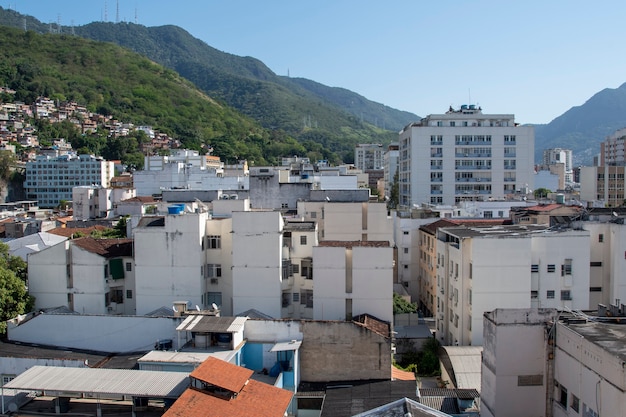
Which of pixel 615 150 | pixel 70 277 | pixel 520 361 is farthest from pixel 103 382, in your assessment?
pixel 615 150

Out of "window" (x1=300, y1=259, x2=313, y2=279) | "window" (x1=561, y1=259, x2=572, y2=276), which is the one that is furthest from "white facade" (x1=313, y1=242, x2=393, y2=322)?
"window" (x1=561, y1=259, x2=572, y2=276)

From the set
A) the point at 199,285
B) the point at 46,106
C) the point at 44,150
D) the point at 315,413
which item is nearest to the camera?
the point at 315,413

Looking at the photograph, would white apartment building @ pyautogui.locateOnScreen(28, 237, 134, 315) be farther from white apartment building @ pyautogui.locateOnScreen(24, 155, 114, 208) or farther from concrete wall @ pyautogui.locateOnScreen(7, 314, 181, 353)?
white apartment building @ pyautogui.locateOnScreen(24, 155, 114, 208)

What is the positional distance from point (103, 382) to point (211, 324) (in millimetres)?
5377

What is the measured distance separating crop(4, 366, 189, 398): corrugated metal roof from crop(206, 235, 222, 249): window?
10.6m

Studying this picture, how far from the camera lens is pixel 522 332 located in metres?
18.1

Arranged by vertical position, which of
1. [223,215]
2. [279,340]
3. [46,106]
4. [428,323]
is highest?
[46,106]

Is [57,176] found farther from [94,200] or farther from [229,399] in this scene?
[229,399]

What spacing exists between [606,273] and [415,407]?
24.3 metres

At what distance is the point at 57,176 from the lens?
98.5 m

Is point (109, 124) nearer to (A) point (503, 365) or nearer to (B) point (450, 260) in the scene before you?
(B) point (450, 260)

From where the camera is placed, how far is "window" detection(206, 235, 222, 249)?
96.8 feet

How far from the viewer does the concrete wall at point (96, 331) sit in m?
25.1

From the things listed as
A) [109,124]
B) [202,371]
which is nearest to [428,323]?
[202,371]
